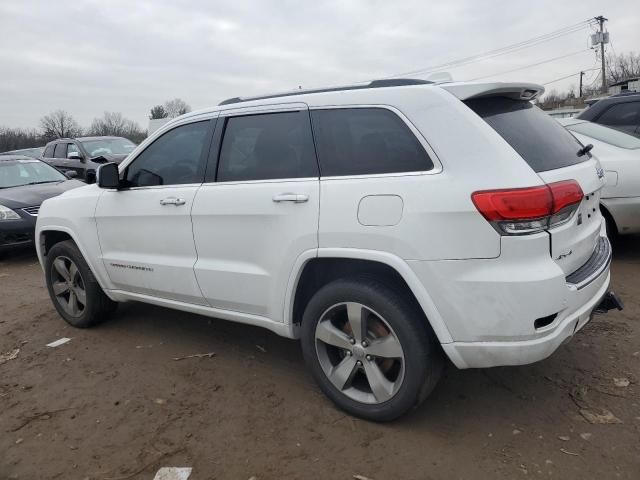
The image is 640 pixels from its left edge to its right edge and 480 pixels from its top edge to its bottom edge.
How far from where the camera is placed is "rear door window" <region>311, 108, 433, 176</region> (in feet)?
8.97

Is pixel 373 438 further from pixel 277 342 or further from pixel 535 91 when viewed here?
pixel 535 91

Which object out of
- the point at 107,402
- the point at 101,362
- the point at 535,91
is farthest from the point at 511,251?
the point at 101,362

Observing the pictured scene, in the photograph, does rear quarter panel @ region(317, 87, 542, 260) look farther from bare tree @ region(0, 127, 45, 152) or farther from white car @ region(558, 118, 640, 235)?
bare tree @ region(0, 127, 45, 152)

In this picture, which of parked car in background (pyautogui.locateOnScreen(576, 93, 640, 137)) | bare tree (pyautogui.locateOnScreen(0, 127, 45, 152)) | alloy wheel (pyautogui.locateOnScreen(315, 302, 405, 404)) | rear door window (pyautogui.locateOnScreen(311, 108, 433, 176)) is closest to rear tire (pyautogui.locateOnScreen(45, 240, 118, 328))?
alloy wheel (pyautogui.locateOnScreen(315, 302, 405, 404))

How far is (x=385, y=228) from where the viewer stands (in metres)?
2.66

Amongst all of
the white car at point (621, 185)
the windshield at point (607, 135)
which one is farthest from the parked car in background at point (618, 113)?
the white car at point (621, 185)

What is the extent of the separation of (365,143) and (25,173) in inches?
328

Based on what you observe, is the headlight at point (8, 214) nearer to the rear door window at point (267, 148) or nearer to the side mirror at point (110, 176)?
the side mirror at point (110, 176)

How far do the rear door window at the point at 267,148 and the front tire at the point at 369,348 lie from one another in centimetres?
75

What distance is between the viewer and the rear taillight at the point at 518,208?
2.43 m

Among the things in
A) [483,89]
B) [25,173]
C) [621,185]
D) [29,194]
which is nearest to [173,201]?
[483,89]

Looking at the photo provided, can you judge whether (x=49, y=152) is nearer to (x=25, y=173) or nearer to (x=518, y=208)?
(x=25, y=173)

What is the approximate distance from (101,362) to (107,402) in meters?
0.70

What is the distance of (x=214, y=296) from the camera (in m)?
3.54
